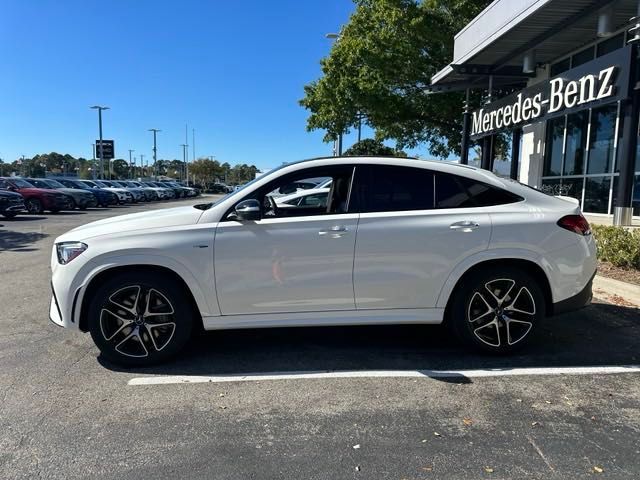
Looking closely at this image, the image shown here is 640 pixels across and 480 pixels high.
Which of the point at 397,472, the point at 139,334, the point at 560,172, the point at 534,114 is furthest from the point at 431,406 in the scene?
the point at 560,172

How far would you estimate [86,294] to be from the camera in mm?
4180

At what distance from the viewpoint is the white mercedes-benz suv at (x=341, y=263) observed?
414cm

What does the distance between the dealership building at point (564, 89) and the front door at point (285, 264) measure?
7.19m

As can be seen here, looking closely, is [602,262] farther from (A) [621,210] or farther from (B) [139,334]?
(B) [139,334]

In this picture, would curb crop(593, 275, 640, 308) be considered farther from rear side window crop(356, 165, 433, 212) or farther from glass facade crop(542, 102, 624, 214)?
glass facade crop(542, 102, 624, 214)

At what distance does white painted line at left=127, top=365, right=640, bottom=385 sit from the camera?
4.07m

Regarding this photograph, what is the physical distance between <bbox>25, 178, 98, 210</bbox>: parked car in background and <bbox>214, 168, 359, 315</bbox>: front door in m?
23.2

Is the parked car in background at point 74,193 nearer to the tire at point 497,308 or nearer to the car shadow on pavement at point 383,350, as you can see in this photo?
the car shadow on pavement at point 383,350

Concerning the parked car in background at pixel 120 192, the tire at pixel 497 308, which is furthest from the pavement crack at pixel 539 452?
the parked car in background at pixel 120 192

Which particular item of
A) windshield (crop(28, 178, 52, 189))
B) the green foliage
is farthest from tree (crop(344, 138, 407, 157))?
the green foliage

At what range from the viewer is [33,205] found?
22250 millimetres

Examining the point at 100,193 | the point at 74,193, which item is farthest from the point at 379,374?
the point at 100,193

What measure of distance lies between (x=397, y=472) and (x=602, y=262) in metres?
6.19

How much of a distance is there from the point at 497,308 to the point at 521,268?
16.1 inches
